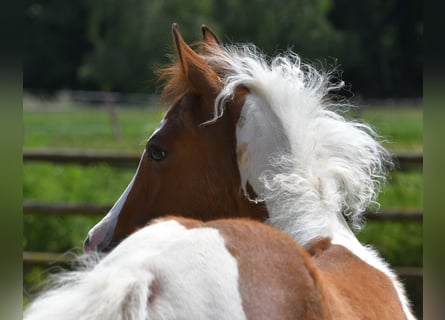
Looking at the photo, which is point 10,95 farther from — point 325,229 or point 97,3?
point 97,3

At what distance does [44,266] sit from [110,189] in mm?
1924

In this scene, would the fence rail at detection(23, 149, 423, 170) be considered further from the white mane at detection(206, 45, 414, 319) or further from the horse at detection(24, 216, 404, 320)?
the horse at detection(24, 216, 404, 320)

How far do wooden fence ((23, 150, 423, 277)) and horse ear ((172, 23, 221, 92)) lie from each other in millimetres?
4135

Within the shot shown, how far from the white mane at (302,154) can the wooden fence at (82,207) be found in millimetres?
4155

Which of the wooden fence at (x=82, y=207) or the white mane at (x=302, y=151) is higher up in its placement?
the white mane at (x=302, y=151)

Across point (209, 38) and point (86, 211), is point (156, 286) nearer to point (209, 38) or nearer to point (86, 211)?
point (209, 38)

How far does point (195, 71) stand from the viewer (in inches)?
105

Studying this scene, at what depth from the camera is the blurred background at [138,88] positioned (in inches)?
278

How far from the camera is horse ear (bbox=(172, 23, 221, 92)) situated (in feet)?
8.70

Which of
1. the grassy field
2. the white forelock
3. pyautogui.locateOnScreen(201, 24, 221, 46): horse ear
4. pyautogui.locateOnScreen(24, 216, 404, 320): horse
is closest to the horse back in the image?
pyautogui.locateOnScreen(24, 216, 404, 320): horse

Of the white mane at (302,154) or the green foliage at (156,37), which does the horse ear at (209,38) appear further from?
the green foliage at (156,37)

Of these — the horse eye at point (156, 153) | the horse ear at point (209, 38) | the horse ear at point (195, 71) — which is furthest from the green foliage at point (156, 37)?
the horse eye at point (156, 153)

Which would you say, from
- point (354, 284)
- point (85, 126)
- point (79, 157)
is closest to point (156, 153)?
point (354, 284)

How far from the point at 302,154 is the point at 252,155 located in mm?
214
